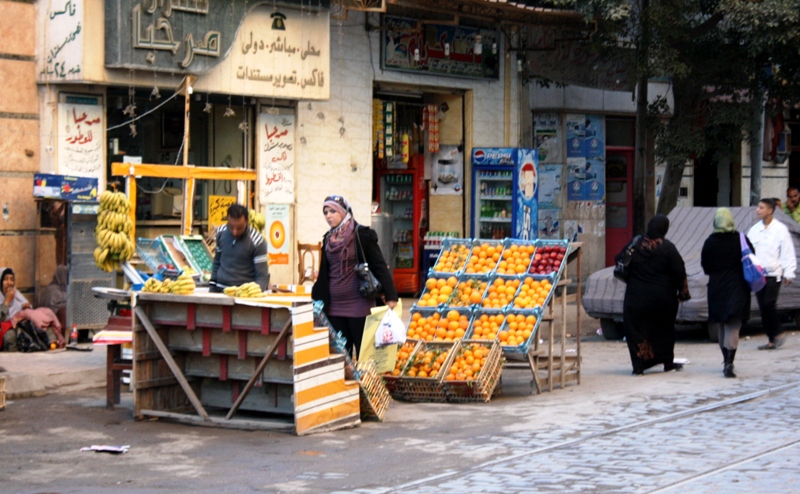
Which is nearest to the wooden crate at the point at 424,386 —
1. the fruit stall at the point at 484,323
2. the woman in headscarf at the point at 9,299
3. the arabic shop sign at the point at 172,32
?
the fruit stall at the point at 484,323

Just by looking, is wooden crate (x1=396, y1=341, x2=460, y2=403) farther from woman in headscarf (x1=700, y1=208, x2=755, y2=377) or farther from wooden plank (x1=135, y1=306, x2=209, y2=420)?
woman in headscarf (x1=700, y1=208, x2=755, y2=377)

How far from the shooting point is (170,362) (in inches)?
373

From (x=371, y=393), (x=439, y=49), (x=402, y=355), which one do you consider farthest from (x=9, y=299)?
(x=439, y=49)

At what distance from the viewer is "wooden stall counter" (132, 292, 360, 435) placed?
29.3 feet

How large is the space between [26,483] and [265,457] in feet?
5.42

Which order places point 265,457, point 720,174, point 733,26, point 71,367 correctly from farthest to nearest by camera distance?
point 720,174 → point 733,26 → point 71,367 → point 265,457

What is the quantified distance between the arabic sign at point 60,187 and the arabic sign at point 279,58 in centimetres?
244

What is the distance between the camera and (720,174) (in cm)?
2772

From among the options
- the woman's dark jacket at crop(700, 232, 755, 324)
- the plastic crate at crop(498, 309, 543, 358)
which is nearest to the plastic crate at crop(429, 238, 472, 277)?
the plastic crate at crop(498, 309, 543, 358)

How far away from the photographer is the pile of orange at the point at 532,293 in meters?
11.0

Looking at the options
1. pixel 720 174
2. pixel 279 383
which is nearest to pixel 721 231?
A: pixel 279 383

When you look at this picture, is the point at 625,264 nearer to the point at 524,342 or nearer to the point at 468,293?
the point at 468,293

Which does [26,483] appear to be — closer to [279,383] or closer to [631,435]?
[279,383]

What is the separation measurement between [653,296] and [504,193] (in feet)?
29.4
